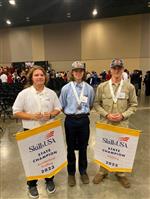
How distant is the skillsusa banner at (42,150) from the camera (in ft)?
7.09

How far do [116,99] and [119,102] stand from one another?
5 centimetres

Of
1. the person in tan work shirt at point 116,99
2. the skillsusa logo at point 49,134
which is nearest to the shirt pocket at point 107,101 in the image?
the person in tan work shirt at point 116,99

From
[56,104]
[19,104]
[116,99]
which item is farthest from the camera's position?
[116,99]

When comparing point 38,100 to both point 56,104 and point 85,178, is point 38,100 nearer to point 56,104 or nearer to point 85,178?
point 56,104

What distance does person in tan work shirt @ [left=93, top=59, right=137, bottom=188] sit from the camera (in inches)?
95.7

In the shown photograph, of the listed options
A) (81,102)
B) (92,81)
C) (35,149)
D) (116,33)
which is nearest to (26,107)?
(35,149)

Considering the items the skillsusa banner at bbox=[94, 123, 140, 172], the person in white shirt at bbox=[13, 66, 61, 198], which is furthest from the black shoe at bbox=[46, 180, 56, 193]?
the person in white shirt at bbox=[13, 66, 61, 198]

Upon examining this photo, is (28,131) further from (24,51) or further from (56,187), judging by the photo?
(24,51)

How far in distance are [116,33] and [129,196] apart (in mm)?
13368

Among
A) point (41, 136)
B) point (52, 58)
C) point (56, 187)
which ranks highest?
point (52, 58)

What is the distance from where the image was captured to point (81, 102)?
7.90 feet

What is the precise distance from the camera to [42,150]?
2279mm

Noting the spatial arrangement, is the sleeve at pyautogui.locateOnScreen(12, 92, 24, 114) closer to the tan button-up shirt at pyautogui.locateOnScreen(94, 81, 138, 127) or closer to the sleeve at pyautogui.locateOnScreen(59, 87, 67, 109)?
the sleeve at pyautogui.locateOnScreen(59, 87, 67, 109)

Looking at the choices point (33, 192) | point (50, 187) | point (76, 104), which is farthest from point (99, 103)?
point (33, 192)
